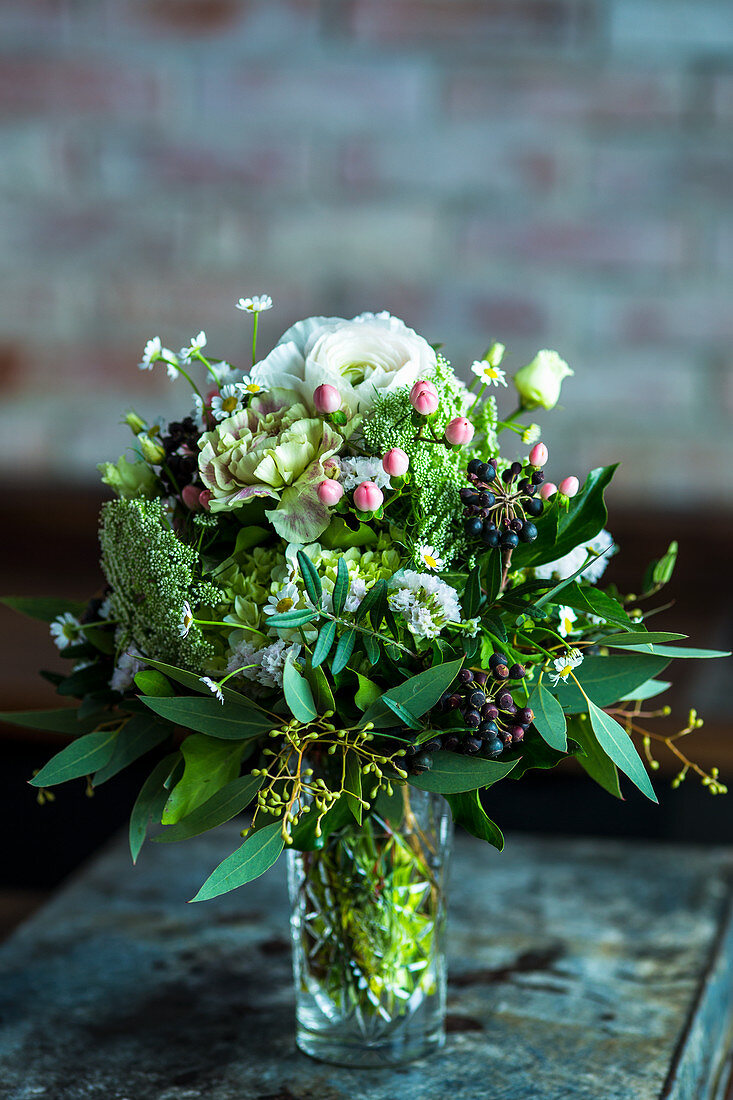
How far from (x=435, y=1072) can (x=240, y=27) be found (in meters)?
1.71

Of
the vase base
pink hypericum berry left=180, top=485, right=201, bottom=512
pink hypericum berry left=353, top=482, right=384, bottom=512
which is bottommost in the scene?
the vase base

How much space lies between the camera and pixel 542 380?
730mm

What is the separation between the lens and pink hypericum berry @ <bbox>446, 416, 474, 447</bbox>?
0.66 metres

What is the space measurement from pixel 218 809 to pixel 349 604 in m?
0.14

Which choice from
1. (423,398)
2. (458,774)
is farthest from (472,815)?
(423,398)

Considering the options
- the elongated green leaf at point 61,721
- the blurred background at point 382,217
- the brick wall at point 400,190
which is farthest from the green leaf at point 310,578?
the brick wall at point 400,190

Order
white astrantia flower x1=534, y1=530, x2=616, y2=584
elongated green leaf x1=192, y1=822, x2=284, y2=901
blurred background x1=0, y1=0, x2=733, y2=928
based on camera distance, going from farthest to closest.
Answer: blurred background x1=0, y1=0, x2=733, y2=928 < white astrantia flower x1=534, y1=530, x2=616, y2=584 < elongated green leaf x1=192, y1=822, x2=284, y2=901

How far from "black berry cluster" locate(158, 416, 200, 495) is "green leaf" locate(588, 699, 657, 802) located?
27 centimetres

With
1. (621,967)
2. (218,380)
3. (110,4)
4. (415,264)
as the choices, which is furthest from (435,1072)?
(110,4)

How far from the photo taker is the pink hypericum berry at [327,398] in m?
0.65

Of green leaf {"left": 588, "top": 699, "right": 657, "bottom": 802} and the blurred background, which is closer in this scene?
green leaf {"left": 588, "top": 699, "right": 657, "bottom": 802}

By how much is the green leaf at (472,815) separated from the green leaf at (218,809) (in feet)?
0.38

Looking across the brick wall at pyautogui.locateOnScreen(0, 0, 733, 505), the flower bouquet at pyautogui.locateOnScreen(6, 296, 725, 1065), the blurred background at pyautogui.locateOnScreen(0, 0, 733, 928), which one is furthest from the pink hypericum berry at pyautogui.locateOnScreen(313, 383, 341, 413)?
the brick wall at pyautogui.locateOnScreen(0, 0, 733, 505)

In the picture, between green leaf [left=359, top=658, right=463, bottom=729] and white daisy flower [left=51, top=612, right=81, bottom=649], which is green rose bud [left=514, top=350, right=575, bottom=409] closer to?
green leaf [left=359, top=658, right=463, bottom=729]
